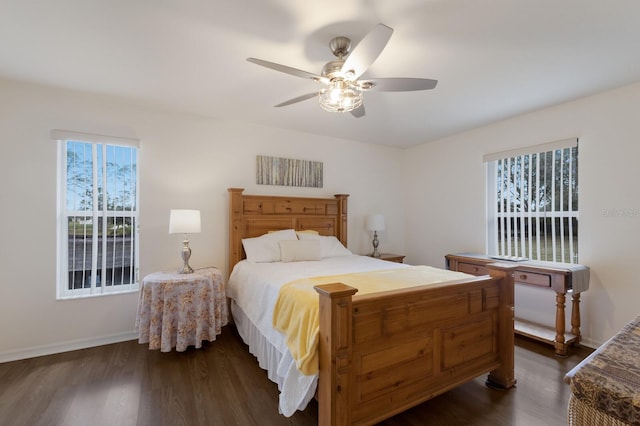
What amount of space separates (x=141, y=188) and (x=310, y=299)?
237cm

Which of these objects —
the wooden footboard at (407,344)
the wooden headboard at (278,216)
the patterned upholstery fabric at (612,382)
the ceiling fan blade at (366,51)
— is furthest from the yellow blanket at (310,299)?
the wooden headboard at (278,216)

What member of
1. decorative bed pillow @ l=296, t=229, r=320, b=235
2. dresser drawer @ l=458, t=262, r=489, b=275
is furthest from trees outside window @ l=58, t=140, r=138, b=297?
dresser drawer @ l=458, t=262, r=489, b=275

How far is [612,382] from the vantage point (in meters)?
0.73

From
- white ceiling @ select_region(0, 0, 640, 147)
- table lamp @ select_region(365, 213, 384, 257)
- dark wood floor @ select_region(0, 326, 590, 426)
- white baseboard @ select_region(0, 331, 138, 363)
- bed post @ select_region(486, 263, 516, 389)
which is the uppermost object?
white ceiling @ select_region(0, 0, 640, 147)

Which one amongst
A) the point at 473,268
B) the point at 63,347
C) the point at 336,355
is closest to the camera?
the point at 336,355

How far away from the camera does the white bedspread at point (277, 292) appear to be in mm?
1587

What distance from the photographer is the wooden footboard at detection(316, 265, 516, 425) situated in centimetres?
143

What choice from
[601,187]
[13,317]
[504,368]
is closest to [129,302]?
[13,317]

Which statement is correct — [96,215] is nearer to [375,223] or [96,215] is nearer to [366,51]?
[366,51]

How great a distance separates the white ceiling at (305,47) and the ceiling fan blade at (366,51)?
0.25m

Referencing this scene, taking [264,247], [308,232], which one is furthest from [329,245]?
[264,247]

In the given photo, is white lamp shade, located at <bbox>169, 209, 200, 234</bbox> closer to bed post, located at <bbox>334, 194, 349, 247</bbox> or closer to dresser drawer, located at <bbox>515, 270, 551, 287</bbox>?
bed post, located at <bbox>334, 194, 349, 247</bbox>

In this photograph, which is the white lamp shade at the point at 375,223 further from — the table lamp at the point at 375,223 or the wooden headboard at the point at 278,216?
the wooden headboard at the point at 278,216

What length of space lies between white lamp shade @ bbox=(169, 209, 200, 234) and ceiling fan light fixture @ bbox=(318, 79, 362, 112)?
171cm
